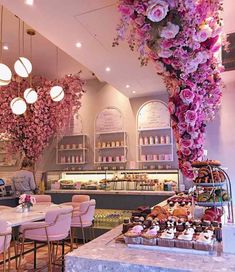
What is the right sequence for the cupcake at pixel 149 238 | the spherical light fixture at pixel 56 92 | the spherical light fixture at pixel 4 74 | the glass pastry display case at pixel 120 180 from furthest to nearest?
the glass pastry display case at pixel 120 180
the spherical light fixture at pixel 56 92
the spherical light fixture at pixel 4 74
the cupcake at pixel 149 238

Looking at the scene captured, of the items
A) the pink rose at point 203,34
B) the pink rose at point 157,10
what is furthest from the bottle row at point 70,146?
the pink rose at point 157,10

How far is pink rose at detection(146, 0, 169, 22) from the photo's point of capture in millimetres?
1783

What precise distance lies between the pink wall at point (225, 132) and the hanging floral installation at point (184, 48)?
0.82 m

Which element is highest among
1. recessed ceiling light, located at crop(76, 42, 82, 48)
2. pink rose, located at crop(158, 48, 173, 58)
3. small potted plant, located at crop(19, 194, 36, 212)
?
recessed ceiling light, located at crop(76, 42, 82, 48)

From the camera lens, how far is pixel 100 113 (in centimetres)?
727

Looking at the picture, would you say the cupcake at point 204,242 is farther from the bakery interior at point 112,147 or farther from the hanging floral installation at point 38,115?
the hanging floral installation at point 38,115

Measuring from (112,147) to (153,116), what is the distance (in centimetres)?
127

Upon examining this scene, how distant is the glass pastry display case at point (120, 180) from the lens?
19.3 ft

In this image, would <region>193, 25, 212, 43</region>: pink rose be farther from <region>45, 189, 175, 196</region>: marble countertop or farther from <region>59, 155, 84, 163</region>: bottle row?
<region>59, 155, 84, 163</region>: bottle row

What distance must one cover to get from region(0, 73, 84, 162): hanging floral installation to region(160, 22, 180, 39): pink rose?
541 centimetres

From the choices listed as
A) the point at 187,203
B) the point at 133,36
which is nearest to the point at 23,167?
the point at 187,203

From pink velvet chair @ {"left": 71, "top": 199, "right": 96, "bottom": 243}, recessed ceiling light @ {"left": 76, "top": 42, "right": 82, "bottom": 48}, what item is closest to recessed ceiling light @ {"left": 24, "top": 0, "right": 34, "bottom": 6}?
recessed ceiling light @ {"left": 76, "top": 42, "right": 82, "bottom": 48}

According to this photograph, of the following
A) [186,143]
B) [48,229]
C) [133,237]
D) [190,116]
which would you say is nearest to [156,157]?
[48,229]

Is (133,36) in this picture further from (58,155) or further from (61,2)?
→ (58,155)
